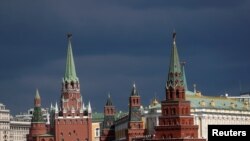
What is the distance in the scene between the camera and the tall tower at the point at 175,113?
13875cm

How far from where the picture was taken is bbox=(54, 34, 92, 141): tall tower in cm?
18138

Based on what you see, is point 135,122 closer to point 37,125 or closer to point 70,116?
point 70,116

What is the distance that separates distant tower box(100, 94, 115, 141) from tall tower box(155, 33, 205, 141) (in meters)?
49.7

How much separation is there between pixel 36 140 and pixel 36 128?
20.2ft

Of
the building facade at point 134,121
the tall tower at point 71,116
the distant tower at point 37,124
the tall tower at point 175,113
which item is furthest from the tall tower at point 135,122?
the distant tower at point 37,124

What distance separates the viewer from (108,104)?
630 feet

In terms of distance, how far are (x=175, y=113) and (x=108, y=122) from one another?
53250mm

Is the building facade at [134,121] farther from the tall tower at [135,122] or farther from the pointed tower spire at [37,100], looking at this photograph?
the pointed tower spire at [37,100]

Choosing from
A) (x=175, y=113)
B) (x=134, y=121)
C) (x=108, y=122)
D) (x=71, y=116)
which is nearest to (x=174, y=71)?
(x=175, y=113)

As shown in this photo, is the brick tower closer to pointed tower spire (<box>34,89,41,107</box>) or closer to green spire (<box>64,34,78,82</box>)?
pointed tower spire (<box>34,89,41,107</box>)

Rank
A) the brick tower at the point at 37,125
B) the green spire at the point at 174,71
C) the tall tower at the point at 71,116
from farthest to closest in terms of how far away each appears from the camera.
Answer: the brick tower at the point at 37,125 → the tall tower at the point at 71,116 → the green spire at the point at 174,71

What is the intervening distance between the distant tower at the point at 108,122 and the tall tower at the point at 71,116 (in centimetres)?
887

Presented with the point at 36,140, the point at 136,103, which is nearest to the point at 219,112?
the point at 136,103

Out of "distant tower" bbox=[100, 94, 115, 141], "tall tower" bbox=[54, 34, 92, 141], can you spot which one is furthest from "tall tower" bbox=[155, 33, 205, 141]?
"distant tower" bbox=[100, 94, 115, 141]
